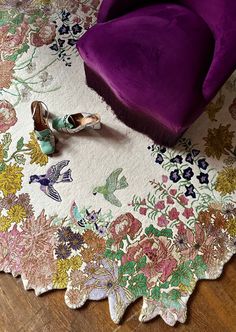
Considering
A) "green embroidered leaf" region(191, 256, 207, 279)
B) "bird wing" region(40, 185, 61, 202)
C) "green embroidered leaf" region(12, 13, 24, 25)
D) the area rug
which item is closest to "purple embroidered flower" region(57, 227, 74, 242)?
the area rug

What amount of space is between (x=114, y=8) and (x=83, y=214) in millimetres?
675

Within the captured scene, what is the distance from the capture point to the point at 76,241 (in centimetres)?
135

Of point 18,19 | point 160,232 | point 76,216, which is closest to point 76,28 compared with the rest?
point 18,19

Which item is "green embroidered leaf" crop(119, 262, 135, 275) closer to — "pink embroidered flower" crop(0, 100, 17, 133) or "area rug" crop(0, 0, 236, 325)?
"area rug" crop(0, 0, 236, 325)

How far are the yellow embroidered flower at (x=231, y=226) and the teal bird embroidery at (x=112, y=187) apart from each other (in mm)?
371

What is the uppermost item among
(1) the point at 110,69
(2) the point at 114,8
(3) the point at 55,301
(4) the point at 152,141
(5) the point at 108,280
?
(2) the point at 114,8

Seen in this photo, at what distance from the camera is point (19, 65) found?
1.54m

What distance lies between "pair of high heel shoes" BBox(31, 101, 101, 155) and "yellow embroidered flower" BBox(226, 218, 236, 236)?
1.86ft

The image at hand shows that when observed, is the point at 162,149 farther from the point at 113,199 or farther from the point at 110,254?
the point at 110,254

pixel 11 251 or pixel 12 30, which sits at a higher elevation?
pixel 12 30

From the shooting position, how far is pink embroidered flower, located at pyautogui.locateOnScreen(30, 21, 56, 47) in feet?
5.15

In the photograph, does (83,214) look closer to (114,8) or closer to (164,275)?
(164,275)

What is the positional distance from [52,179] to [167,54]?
1.93ft

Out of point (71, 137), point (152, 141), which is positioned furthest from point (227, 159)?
point (71, 137)
